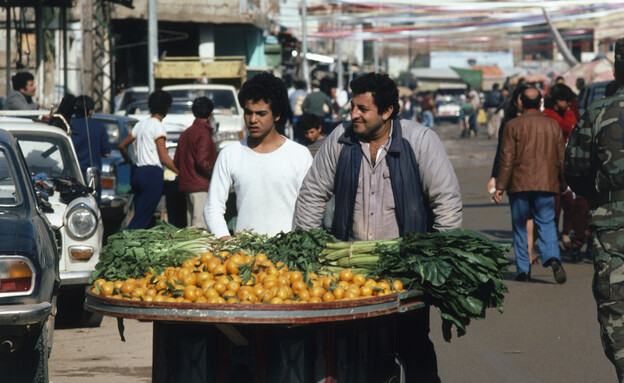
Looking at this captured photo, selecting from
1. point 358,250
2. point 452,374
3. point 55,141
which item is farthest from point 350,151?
point 55,141

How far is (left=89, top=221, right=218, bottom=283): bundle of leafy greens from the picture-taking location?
4836 mm

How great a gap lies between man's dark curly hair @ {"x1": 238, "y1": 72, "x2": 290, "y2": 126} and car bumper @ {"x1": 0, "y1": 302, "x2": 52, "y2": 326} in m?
1.72

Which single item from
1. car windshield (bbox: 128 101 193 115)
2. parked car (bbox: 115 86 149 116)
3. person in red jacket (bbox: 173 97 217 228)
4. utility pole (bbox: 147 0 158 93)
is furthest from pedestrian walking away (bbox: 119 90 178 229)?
parked car (bbox: 115 86 149 116)

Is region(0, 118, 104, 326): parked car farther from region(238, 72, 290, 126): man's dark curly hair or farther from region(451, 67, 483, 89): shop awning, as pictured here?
region(451, 67, 483, 89): shop awning

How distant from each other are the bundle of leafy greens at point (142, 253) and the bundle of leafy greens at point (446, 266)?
2.41ft

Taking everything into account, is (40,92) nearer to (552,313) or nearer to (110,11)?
(110,11)

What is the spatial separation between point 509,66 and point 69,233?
88.2m

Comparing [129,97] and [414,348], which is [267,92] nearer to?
[414,348]

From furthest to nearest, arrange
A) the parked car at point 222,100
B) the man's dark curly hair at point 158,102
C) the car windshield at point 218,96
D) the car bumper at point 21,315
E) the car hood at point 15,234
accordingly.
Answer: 1. the car windshield at point 218,96
2. the parked car at point 222,100
3. the man's dark curly hair at point 158,102
4. the car hood at point 15,234
5. the car bumper at point 21,315

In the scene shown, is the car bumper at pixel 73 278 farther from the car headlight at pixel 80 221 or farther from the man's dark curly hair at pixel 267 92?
Answer: the man's dark curly hair at pixel 267 92

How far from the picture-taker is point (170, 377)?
4.59 metres

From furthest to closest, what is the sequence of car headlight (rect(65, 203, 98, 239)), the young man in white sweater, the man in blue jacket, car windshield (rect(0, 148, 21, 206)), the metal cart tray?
car headlight (rect(65, 203, 98, 239)) < car windshield (rect(0, 148, 21, 206)) < the young man in white sweater < the man in blue jacket < the metal cart tray

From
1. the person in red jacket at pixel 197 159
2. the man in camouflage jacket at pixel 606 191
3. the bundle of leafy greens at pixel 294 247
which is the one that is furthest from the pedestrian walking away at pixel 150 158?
→ the man in camouflage jacket at pixel 606 191

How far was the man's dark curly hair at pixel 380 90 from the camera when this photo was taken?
5195 millimetres
